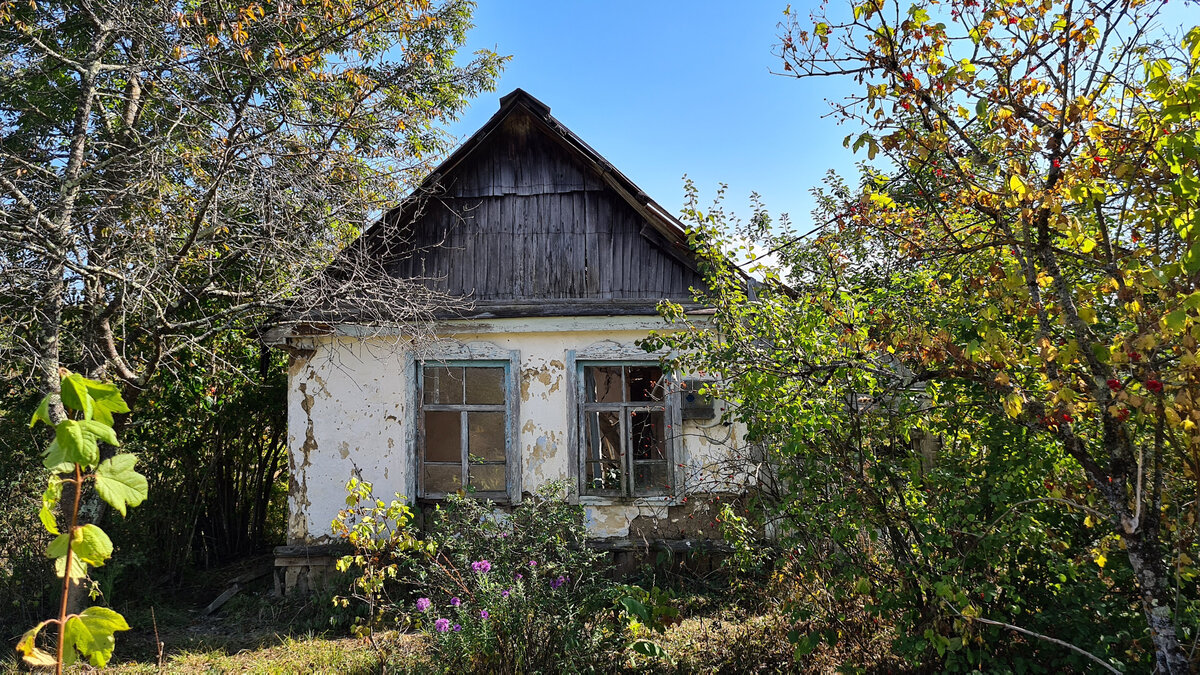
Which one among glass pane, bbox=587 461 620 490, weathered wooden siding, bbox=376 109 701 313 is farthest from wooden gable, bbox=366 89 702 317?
glass pane, bbox=587 461 620 490

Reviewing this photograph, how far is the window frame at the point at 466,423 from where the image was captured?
6.50 m

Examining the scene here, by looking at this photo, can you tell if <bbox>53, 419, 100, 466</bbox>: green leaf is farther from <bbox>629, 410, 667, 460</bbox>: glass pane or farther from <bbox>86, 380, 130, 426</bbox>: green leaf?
<bbox>629, 410, 667, 460</bbox>: glass pane

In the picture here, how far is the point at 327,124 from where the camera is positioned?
239 inches

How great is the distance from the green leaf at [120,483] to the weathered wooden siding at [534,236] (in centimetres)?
553

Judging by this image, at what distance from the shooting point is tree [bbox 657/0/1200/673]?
2262 millimetres

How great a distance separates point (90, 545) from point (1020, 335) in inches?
131

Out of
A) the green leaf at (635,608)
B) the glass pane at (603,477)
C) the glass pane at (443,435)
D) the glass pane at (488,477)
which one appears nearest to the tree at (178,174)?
the glass pane at (443,435)

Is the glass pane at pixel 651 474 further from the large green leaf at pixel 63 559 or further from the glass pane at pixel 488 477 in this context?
the large green leaf at pixel 63 559

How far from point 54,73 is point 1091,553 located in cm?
970

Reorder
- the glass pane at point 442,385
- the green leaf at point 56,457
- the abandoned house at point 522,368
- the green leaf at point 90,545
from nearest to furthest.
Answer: the green leaf at point 56,457 → the green leaf at point 90,545 → the abandoned house at point 522,368 → the glass pane at point 442,385

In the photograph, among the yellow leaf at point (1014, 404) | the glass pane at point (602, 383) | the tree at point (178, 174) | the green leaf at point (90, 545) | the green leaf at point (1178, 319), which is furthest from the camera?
the glass pane at point (602, 383)

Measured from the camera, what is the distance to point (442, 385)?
22.4 ft

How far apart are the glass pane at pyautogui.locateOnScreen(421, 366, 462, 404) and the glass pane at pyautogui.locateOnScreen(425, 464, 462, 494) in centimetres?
65

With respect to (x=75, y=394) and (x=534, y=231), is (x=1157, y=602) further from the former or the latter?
(x=534, y=231)
